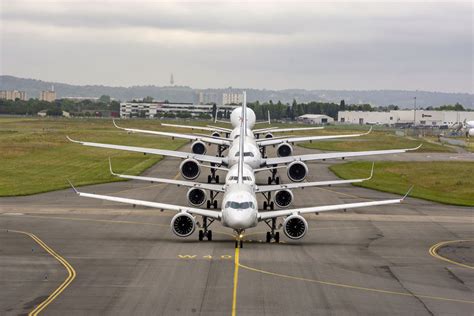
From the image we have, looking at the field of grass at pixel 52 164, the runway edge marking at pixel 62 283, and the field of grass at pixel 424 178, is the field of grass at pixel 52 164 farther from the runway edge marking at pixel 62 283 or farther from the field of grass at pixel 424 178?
the field of grass at pixel 424 178

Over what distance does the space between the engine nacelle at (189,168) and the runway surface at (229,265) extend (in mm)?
14719

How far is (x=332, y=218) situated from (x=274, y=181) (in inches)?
939

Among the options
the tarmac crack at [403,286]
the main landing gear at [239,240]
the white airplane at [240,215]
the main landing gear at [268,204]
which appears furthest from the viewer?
the main landing gear at [268,204]

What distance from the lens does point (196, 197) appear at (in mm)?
64688

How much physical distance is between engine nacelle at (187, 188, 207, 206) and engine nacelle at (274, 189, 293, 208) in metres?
5.64

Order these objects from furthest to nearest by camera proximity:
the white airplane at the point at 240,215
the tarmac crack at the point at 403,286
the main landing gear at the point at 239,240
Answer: the main landing gear at the point at 239,240 < the white airplane at the point at 240,215 < the tarmac crack at the point at 403,286

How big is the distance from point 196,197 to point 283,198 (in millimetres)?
6673

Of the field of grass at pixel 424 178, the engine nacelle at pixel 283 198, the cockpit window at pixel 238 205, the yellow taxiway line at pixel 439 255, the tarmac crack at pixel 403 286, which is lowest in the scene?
the field of grass at pixel 424 178

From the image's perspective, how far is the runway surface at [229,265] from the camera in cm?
3462

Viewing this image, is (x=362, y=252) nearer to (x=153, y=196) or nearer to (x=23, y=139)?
(x=153, y=196)

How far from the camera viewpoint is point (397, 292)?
3766 centimetres

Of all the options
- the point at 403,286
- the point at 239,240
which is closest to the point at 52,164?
the point at 239,240

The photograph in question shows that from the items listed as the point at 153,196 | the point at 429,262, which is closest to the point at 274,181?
the point at 153,196

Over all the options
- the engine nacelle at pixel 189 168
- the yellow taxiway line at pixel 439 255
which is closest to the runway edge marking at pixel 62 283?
the yellow taxiway line at pixel 439 255
